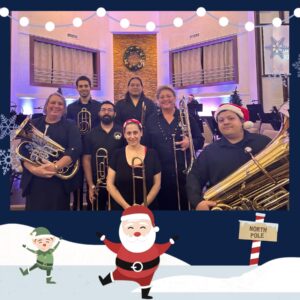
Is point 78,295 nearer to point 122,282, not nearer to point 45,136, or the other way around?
point 122,282

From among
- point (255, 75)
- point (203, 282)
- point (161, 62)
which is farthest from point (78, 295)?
point (255, 75)

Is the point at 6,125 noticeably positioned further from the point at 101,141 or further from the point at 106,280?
the point at 106,280

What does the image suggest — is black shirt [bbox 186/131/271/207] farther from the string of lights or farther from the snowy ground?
the string of lights

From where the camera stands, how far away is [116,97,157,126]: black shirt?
3404mm

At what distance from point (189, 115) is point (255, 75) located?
625mm

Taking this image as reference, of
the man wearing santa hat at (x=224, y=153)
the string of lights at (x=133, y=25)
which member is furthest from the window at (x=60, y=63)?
the man wearing santa hat at (x=224, y=153)

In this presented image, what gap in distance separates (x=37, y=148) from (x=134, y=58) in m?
1.05

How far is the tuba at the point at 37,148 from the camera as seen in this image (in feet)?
11.1

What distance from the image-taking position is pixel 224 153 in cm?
339

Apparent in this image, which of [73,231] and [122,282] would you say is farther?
[73,231]

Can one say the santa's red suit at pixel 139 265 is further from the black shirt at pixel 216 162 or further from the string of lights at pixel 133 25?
the string of lights at pixel 133 25

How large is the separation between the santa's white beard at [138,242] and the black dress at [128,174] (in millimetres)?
422

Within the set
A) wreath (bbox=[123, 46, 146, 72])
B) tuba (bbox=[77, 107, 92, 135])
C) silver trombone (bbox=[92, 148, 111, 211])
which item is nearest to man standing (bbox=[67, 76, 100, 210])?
tuba (bbox=[77, 107, 92, 135])

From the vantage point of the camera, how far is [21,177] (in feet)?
11.2
